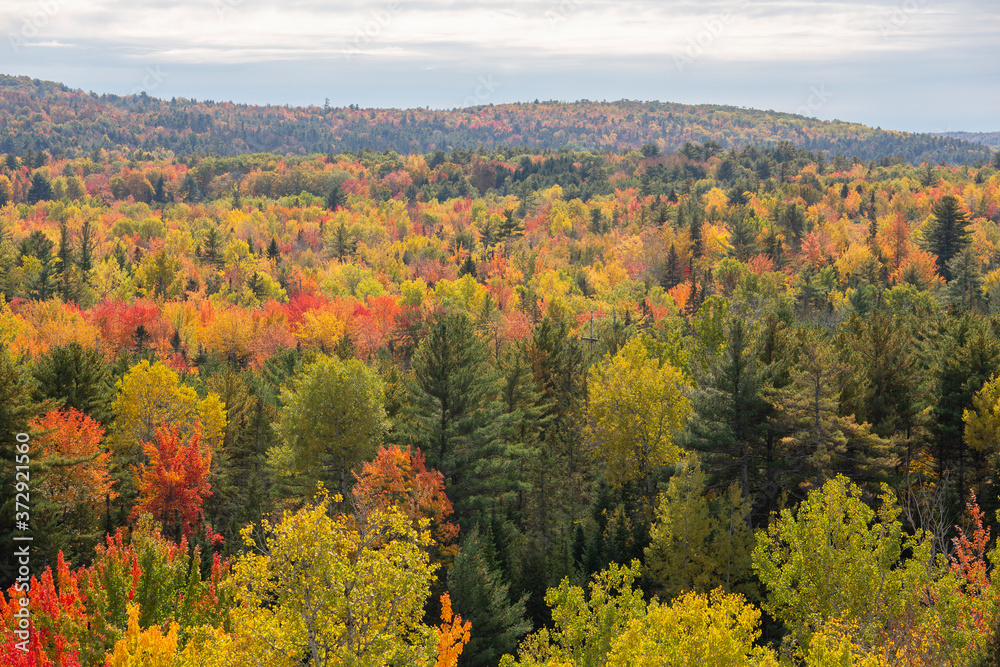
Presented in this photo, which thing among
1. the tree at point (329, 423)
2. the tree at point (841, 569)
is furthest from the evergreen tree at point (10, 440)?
the tree at point (841, 569)

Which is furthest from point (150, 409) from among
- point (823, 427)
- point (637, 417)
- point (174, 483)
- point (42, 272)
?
point (42, 272)

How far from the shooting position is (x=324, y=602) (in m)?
17.8

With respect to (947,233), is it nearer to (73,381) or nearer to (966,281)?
(966,281)

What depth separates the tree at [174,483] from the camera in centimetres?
4178

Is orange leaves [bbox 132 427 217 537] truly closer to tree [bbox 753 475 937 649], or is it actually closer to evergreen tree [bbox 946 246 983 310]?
tree [bbox 753 475 937 649]

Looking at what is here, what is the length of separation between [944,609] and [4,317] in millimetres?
77215

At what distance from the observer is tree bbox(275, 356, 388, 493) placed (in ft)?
137

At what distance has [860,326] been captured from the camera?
49.0 m

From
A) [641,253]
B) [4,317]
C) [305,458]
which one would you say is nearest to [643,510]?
[305,458]

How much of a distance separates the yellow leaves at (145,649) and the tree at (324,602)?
1.43 m

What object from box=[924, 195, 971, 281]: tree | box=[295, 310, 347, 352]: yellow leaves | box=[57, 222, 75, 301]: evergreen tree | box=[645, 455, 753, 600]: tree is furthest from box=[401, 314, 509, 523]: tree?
box=[924, 195, 971, 281]: tree

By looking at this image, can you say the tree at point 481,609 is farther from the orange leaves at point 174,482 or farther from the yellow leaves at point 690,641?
the orange leaves at point 174,482

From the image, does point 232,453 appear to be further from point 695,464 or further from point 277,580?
point 277,580

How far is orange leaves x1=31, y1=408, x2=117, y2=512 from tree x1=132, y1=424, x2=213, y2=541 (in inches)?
96.6
